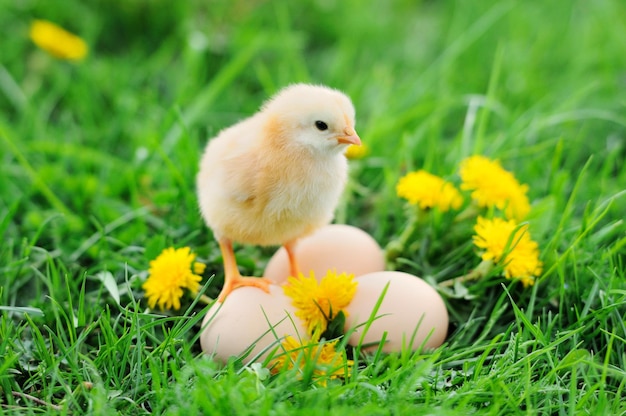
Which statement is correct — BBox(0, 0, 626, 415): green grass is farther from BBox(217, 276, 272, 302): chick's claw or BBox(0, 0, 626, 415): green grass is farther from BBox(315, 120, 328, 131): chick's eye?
BBox(315, 120, 328, 131): chick's eye

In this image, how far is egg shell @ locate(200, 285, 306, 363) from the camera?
170cm

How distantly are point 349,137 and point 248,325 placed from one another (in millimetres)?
524

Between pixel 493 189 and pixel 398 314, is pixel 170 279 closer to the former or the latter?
pixel 398 314

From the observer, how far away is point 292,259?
→ 194cm

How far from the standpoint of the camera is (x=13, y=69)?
10.3 feet

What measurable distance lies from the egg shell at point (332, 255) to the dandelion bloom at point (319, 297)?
0.16 metres

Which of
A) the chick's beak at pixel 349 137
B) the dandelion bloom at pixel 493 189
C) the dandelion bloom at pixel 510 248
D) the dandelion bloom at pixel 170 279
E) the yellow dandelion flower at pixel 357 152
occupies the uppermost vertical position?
the chick's beak at pixel 349 137

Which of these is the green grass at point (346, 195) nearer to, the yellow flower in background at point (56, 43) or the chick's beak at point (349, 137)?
the yellow flower in background at point (56, 43)

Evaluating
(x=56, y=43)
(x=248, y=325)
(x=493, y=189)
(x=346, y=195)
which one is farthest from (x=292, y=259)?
(x=56, y=43)

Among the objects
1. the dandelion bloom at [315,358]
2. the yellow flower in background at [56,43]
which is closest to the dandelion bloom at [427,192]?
the dandelion bloom at [315,358]

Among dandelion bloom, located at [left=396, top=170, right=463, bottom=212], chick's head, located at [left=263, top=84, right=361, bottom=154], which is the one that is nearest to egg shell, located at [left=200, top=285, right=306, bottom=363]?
chick's head, located at [left=263, top=84, right=361, bottom=154]

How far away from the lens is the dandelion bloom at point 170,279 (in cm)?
183

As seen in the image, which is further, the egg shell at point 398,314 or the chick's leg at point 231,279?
the chick's leg at point 231,279

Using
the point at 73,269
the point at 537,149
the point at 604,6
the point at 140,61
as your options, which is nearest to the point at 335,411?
the point at 73,269
